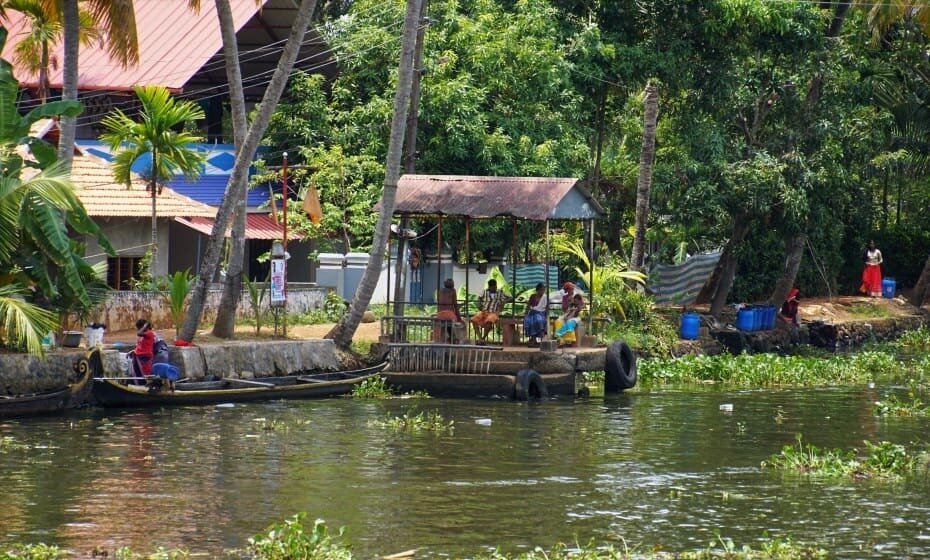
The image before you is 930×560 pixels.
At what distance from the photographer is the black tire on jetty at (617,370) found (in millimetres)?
25797

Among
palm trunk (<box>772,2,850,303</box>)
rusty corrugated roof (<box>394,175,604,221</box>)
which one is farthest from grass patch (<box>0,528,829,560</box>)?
palm trunk (<box>772,2,850,303</box>)

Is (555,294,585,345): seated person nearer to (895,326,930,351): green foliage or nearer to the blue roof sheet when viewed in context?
the blue roof sheet

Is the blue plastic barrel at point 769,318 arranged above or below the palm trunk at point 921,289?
below

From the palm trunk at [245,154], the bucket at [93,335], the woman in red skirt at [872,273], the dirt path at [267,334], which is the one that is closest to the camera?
the bucket at [93,335]

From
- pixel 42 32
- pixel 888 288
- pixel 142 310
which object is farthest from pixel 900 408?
pixel 888 288

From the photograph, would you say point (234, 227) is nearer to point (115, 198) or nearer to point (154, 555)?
point (115, 198)

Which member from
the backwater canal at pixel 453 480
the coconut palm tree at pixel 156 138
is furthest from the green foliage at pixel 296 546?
the coconut palm tree at pixel 156 138

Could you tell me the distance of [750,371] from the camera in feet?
92.5

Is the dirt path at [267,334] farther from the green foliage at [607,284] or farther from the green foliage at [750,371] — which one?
the green foliage at [750,371]

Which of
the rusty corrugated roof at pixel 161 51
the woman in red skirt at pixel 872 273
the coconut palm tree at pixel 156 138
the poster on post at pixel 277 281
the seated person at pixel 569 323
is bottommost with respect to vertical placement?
the seated person at pixel 569 323

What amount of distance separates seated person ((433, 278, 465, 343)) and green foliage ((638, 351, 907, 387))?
478cm

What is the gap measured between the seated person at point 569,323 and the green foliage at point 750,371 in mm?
2773

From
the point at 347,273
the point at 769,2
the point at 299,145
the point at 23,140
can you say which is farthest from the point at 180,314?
the point at 769,2

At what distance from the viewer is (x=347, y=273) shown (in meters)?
34.4
